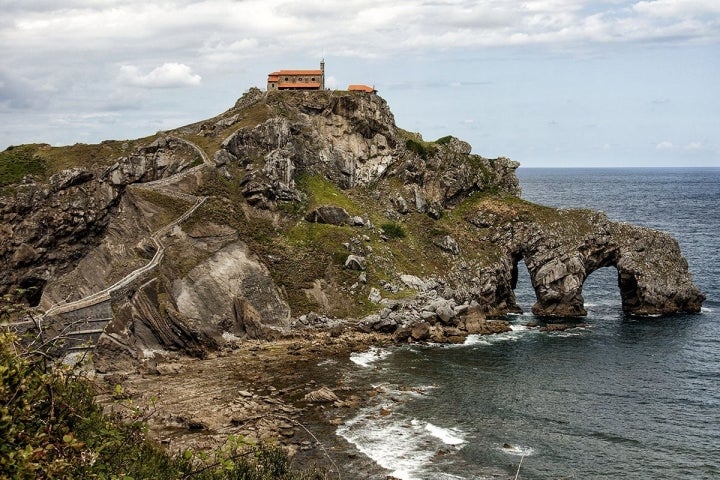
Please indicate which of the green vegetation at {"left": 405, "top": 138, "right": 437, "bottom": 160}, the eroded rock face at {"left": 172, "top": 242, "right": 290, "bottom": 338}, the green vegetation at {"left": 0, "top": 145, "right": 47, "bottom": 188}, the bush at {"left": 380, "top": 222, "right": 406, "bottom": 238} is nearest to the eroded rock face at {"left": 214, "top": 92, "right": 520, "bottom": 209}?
the green vegetation at {"left": 405, "top": 138, "right": 437, "bottom": 160}

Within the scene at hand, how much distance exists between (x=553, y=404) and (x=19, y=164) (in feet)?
280

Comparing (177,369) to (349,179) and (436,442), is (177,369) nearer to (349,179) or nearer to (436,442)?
(436,442)

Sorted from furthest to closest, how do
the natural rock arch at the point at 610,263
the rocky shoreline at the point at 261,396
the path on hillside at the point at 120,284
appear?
the natural rock arch at the point at 610,263
the path on hillside at the point at 120,284
the rocky shoreline at the point at 261,396

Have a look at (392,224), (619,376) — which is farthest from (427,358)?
(392,224)

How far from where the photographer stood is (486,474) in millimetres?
45781

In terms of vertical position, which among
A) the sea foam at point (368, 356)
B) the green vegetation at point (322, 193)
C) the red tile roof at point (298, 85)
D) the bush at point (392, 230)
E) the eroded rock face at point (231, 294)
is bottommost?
the sea foam at point (368, 356)

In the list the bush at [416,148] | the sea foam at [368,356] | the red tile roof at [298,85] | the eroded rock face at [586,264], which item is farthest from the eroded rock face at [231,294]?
the red tile roof at [298,85]

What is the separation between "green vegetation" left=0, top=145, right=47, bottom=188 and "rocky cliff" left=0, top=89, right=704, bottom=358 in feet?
2.02

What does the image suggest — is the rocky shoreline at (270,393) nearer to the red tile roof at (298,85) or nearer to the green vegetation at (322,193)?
the green vegetation at (322,193)

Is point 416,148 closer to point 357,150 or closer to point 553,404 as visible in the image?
point 357,150

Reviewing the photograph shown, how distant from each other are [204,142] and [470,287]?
4828cm

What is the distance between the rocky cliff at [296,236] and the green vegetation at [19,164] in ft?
2.02

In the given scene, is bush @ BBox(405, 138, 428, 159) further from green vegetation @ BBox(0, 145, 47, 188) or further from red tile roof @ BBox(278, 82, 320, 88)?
green vegetation @ BBox(0, 145, 47, 188)

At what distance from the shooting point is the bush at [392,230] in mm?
102394
